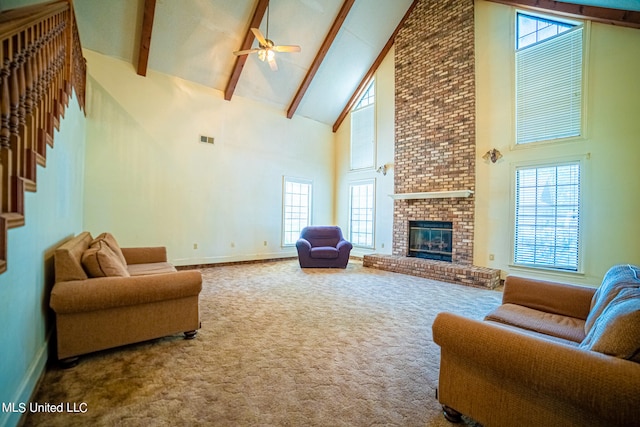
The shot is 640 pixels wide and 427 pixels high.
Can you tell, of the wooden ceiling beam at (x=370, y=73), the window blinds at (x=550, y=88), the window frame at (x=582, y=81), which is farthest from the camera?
the wooden ceiling beam at (x=370, y=73)

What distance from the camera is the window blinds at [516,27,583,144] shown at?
13.8ft

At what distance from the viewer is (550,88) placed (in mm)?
4406

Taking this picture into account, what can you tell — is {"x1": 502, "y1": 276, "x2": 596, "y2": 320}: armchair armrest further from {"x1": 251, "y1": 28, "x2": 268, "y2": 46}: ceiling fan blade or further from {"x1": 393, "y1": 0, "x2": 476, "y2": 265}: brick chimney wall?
{"x1": 251, "y1": 28, "x2": 268, "y2": 46}: ceiling fan blade

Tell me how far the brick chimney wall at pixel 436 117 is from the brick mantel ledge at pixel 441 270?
0.52 m

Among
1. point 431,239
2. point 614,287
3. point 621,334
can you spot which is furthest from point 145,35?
point 431,239

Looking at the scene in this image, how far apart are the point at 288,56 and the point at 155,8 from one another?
99.7 inches

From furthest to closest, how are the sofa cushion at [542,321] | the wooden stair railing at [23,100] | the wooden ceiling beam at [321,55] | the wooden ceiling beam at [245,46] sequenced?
the wooden ceiling beam at [321,55] < the wooden ceiling beam at [245,46] < the sofa cushion at [542,321] < the wooden stair railing at [23,100]

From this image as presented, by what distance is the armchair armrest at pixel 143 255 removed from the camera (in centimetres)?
355

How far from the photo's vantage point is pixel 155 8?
14.2ft

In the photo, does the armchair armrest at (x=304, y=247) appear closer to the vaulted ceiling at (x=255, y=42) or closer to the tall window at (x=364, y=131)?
the tall window at (x=364, y=131)

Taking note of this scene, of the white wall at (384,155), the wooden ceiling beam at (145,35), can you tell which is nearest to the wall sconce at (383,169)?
the white wall at (384,155)

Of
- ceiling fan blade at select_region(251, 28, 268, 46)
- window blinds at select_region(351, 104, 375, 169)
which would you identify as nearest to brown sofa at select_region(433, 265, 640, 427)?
ceiling fan blade at select_region(251, 28, 268, 46)

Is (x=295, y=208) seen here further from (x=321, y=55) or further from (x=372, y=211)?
(x=321, y=55)

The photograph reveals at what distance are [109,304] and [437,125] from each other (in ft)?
20.3
